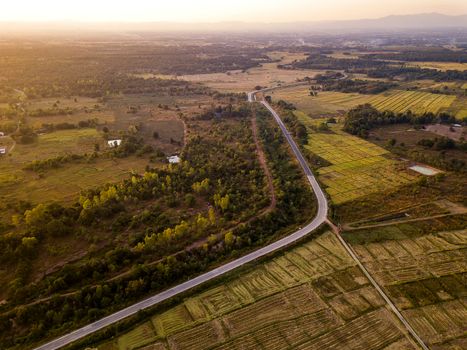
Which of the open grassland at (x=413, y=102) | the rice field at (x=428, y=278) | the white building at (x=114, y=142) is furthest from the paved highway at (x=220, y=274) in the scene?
the open grassland at (x=413, y=102)

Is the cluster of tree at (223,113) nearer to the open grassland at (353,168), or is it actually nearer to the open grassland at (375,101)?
the open grassland at (375,101)

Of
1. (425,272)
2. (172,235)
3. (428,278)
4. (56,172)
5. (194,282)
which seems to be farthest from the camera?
(56,172)

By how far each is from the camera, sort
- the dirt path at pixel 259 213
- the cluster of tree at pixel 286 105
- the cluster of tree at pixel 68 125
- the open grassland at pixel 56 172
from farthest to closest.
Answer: the cluster of tree at pixel 286 105
the cluster of tree at pixel 68 125
the open grassland at pixel 56 172
the dirt path at pixel 259 213

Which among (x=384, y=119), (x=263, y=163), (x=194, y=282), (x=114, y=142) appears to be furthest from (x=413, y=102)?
(x=194, y=282)

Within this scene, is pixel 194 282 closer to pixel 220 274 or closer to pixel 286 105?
pixel 220 274

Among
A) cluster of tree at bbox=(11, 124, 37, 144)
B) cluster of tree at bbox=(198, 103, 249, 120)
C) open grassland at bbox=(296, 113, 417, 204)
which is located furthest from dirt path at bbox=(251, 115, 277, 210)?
cluster of tree at bbox=(11, 124, 37, 144)

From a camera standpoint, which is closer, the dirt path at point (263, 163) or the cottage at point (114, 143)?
the dirt path at point (263, 163)
